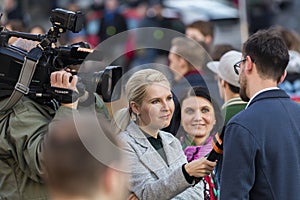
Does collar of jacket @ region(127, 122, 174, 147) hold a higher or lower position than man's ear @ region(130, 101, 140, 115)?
lower

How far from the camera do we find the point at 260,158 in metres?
4.30

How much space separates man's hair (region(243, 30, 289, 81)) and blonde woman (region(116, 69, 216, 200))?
49 centimetres

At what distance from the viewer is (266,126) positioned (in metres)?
4.33

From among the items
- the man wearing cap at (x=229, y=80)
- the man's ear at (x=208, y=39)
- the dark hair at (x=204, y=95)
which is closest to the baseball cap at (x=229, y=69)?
the man wearing cap at (x=229, y=80)

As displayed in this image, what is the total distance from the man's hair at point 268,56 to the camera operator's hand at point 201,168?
1.88 ft

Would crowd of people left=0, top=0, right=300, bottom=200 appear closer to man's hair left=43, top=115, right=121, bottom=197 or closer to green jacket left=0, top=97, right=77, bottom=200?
green jacket left=0, top=97, right=77, bottom=200

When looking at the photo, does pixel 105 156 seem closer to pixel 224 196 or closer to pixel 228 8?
pixel 224 196

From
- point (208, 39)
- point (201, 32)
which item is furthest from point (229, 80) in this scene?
point (201, 32)

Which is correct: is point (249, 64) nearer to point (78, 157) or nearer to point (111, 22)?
point (78, 157)

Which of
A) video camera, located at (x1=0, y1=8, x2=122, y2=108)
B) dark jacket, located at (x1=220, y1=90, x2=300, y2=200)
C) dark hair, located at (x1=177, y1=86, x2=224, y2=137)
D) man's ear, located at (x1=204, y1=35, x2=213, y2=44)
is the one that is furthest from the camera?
man's ear, located at (x1=204, y1=35, x2=213, y2=44)

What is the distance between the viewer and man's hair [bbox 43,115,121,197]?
279 centimetres

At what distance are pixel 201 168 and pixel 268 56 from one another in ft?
2.29

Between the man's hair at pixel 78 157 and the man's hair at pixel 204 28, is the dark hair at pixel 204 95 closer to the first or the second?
the man's hair at pixel 78 157

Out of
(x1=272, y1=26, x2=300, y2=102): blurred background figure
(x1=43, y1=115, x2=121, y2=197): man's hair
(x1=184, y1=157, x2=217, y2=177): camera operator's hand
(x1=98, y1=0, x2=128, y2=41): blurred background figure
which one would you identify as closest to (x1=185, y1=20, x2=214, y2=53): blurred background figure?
(x1=272, y1=26, x2=300, y2=102): blurred background figure
